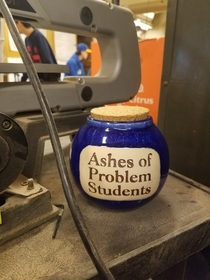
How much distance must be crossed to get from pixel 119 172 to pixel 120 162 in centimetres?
1

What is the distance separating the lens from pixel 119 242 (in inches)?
13.3

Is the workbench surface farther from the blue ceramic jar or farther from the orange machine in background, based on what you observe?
the orange machine in background

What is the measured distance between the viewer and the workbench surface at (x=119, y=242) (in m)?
0.30

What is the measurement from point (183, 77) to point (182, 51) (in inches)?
2.5

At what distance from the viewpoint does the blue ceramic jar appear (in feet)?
1.15

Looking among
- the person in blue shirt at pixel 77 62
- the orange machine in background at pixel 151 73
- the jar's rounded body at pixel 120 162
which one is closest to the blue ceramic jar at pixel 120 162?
the jar's rounded body at pixel 120 162

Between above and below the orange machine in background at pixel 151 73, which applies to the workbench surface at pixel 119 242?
below

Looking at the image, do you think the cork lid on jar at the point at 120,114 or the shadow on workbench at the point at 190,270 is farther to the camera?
the shadow on workbench at the point at 190,270

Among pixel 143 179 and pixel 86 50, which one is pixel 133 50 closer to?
pixel 143 179

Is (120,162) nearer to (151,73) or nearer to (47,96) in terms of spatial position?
(47,96)

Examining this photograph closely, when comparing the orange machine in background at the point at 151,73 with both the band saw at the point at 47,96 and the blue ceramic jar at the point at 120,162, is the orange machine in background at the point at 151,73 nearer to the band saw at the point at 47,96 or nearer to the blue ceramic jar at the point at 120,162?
the band saw at the point at 47,96

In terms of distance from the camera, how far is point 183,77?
0.65m

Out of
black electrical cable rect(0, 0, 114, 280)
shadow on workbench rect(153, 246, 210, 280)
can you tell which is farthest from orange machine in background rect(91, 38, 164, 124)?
black electrical cable rect(0, 0, 114, 280)

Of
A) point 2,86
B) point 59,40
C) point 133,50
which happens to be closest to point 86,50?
point 59,40
